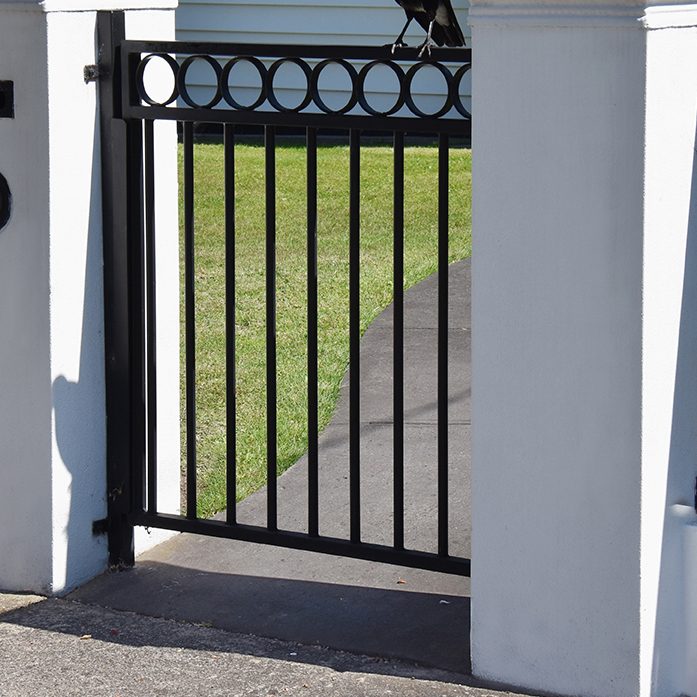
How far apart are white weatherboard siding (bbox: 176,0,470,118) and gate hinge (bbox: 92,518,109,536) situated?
28.9 ft

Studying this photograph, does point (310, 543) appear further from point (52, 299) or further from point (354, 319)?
point (52, 299)

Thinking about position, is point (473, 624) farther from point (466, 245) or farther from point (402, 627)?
point (466, 245)

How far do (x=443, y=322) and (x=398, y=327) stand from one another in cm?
16

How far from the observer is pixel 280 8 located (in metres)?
13.2

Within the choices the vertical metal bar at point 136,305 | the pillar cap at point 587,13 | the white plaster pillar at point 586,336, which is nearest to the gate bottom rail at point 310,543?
the vertical metal bar at point 136,305

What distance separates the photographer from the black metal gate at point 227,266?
13.0ft

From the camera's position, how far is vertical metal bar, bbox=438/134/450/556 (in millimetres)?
3854

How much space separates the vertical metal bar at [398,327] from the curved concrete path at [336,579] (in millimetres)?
290

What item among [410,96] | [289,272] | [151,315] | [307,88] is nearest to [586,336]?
[410,96]

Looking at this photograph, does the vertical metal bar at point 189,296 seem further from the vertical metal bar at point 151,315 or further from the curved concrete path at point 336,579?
the curved concrete path at point 336,579

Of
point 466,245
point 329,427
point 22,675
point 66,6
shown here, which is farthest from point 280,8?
point 22,675

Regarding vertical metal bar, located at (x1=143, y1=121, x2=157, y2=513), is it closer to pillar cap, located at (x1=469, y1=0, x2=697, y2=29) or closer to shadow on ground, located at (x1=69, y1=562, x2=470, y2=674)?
shadow on ground, located at (x1=69, y1=562, x2=470, y2=674)

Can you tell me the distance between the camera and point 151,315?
444 cm

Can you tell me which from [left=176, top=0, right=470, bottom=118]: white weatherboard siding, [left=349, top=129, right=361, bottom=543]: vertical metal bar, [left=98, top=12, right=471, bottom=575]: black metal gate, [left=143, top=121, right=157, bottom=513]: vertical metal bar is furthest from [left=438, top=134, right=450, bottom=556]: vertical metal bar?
[left=176, top=0, right=470, bottom=118]: white weatherboard siding
